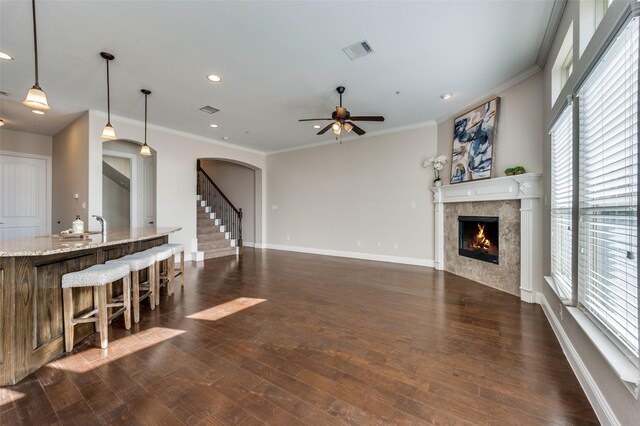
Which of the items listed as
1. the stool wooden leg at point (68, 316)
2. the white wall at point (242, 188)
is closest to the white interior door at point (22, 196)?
the white wall at point (242, 188)

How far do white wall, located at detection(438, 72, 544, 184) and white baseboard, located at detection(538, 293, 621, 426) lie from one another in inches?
85.0

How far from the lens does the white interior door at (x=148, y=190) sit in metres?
6.31

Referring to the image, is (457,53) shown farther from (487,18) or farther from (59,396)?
(59,396)

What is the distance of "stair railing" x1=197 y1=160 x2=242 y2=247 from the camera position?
27.6 feet

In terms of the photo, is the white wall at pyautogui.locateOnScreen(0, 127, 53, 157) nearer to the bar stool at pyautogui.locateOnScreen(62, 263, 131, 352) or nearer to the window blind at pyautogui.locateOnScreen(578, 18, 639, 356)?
the bar stool at pyautogui.locateOnScreen(62, 263, 131, 352)

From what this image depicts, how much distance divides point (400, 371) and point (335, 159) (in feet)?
19.0

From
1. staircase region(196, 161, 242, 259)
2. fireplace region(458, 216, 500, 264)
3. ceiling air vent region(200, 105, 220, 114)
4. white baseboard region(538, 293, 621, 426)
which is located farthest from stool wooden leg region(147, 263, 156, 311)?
fireplace region(458, 216, 500, 264)

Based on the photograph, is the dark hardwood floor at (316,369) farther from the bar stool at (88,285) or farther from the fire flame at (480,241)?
the fire flame at (480,241)

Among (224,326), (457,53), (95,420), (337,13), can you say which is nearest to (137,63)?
(337,13)

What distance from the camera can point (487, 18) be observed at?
8.88 feet

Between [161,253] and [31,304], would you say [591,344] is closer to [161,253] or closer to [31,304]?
[31,304]

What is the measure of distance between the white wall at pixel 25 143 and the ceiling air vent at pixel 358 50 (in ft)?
24.6

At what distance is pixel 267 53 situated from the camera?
322cm

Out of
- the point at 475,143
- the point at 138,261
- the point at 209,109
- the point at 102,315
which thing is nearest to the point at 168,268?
the point at 138,261
